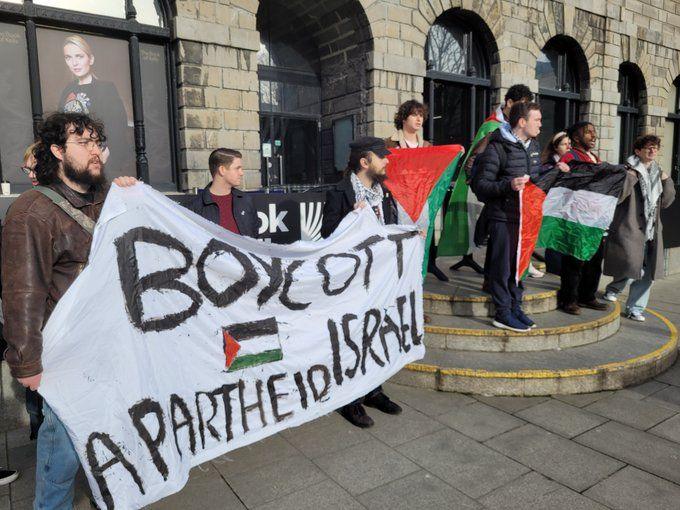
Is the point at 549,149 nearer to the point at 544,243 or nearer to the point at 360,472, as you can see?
the point at 544,243

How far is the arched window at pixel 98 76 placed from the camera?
664cm

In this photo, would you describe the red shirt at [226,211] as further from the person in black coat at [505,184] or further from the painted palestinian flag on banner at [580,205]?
the painted palestinian flag on banner at [580,205]

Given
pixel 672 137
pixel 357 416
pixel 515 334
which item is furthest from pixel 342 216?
pixel 672 137

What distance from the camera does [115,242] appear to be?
2.32 m

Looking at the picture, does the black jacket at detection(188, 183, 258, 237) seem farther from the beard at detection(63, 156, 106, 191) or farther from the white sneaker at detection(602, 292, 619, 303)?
the white sneaker at detection(602, 292, 619, 303)

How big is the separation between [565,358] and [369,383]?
6.67 feet

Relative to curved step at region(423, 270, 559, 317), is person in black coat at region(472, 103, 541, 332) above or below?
above

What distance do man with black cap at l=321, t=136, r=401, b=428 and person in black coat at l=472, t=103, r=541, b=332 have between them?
115cm

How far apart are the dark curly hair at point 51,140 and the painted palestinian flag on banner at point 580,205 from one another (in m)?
4.01

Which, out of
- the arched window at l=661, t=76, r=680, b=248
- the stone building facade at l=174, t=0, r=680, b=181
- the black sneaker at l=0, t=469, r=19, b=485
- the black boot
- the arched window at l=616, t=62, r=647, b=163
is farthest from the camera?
the arched window at l=661, t=76, r=680, b=248

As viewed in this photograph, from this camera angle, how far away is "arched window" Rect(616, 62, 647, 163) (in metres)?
14.4

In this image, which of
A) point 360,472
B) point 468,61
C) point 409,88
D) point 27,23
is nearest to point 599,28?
point 468,61

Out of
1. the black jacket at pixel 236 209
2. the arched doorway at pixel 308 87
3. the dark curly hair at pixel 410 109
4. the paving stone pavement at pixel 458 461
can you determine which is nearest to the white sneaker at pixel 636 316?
the paving stone pavement at pixel 458 461

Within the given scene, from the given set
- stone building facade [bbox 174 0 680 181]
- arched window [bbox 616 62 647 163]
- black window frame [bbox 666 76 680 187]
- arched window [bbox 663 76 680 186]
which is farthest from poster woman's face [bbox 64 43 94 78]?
black window frame [bbox 666 76 680 187]
